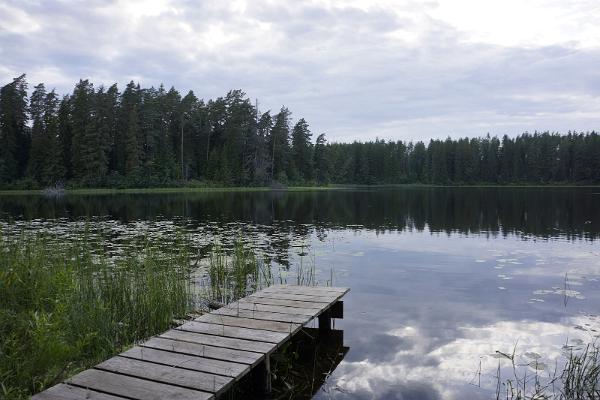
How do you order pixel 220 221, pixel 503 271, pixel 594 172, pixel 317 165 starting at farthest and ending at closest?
pixel 594 172 < pixel 317 165 < pixel 220 221 < pixel 503 271

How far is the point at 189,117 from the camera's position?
255 feet

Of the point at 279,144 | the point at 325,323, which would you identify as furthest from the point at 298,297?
the point at 279,144

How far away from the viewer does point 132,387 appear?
443cm

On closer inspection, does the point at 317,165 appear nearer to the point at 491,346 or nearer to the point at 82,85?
the point at 82,85

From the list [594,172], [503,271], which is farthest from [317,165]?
[503,271]

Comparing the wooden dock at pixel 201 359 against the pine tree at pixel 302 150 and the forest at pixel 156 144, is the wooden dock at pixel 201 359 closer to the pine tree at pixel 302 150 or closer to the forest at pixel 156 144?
the forest at pixel 156 144

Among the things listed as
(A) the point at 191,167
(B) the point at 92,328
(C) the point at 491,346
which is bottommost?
(C) the point at 491,346

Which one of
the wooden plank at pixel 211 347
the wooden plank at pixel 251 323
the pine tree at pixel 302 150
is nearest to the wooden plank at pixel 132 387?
the wooden plank at pixel 211 347

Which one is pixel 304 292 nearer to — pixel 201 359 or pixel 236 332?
pixel 236 332

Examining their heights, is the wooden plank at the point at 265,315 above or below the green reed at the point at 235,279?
above

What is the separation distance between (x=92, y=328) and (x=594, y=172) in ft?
414

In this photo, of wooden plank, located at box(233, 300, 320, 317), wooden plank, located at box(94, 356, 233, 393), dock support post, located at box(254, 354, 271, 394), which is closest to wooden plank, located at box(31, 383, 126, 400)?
wooden plank, located at box(94, 356, 233, 393)

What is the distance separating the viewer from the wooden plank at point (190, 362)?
4.85m

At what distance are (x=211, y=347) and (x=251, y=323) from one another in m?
1.09
